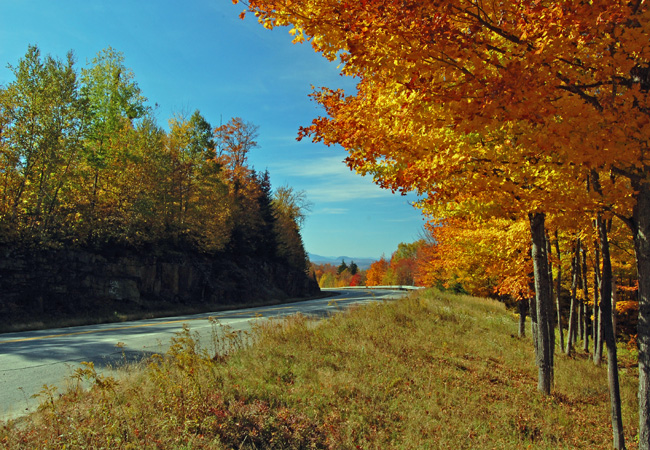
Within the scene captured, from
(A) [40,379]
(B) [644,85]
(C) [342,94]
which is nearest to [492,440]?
(B) [644,85]

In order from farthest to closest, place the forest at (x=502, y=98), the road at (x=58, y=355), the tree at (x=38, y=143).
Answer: the tree at (x=38, y=143)
the road at (x=58, y=355)
the forest at (x=502, y=98)

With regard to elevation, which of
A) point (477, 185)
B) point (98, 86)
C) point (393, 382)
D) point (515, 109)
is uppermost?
point (98, 86)

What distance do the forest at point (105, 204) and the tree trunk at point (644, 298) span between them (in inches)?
720

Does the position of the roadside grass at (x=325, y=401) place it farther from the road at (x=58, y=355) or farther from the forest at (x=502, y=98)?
the forest at (x=502, y=98)

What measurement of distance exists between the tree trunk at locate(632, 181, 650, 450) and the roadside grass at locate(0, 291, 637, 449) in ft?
4.15

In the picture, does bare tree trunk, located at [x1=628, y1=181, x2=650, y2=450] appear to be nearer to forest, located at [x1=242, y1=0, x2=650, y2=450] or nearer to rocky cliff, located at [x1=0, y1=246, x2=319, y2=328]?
forest, located at [x1=242, y1=0, x2=650, y2=450]

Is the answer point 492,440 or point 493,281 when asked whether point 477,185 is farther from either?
point 493,281

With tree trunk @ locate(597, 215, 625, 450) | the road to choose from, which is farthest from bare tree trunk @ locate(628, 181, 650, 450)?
the road

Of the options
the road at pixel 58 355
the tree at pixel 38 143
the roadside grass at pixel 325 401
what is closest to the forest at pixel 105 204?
the tree at pixel 38 143

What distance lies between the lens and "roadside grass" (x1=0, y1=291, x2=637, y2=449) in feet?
13.6

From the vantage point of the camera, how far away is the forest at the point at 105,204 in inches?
605

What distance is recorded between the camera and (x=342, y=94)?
20.8 ft

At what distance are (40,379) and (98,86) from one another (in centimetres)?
2259

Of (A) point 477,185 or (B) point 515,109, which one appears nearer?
(B) point 515,109
